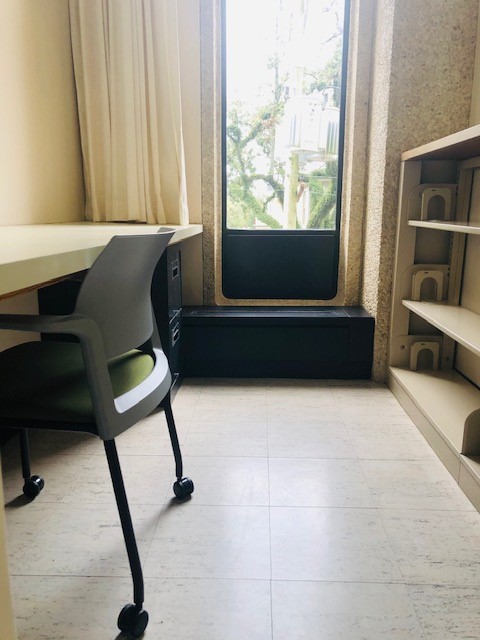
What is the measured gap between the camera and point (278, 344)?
8.74 feet

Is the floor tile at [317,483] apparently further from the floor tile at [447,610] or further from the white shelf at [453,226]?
the white shelf at [453,226]

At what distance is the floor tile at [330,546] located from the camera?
4.08 ft

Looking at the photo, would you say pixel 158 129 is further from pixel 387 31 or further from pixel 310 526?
pixel 310 526

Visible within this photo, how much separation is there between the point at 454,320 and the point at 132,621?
159 centimetres

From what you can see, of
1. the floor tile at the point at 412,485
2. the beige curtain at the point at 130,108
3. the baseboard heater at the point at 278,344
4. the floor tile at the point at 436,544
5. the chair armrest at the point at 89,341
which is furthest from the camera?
the baseboard heater at the point at 278,344

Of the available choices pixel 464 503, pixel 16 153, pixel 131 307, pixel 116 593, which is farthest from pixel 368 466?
pixel 16 153

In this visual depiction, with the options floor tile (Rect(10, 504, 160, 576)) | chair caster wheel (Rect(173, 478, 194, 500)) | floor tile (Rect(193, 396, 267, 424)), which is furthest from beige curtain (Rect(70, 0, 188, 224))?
floor tile (Rect(10, 504, 160, 576))

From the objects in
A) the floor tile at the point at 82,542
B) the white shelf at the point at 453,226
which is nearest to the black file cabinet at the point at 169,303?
the floor tile at the point at 82,542

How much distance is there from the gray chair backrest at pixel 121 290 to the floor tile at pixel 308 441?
912mm

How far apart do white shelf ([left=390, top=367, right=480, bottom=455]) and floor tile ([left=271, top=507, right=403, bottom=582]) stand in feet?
1.54

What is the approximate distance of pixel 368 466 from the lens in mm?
1784

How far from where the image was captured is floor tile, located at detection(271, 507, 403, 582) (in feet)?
4.08

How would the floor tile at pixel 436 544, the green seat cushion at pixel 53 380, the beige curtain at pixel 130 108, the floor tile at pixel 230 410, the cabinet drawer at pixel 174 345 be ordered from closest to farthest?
the green seat cushion at pixel 53 380
the floor tile at pixel 436 544
the floor tile at pixel 230 410
the cabinet drawer at pixel 174 345
the beige curtain at pixel 130 108

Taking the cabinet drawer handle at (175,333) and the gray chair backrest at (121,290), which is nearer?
the gray chair backrest at (121,290)
